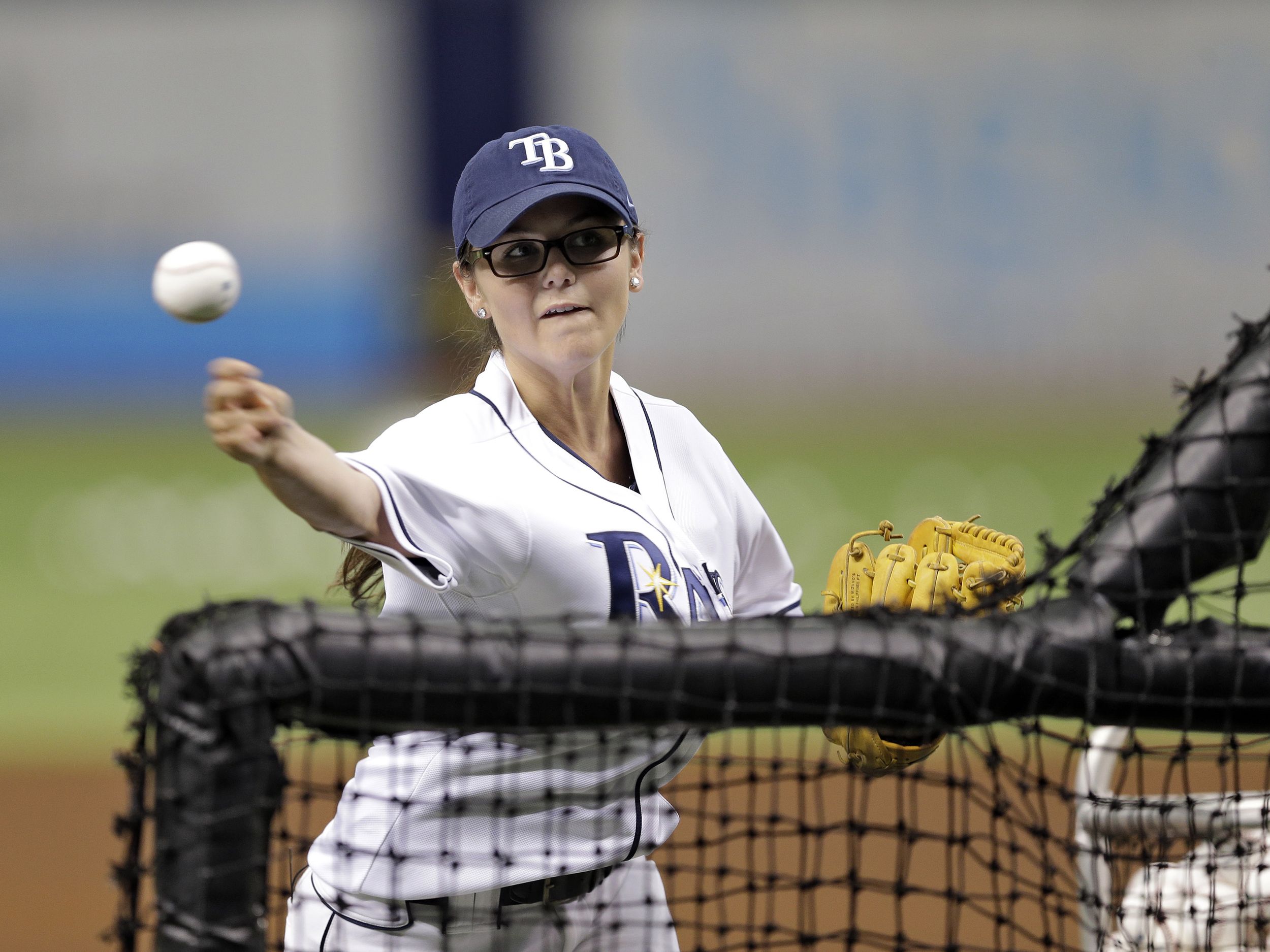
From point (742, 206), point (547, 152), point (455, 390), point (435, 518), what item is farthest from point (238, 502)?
point (435, 518)

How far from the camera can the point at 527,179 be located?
173cm

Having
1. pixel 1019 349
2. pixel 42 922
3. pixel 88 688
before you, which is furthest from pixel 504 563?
pixel 1019 349

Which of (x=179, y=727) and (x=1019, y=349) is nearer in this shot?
(x=179, y=727)

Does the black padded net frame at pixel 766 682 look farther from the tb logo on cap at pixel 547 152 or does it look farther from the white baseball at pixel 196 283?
the tb logo on cap at pixel 547 152

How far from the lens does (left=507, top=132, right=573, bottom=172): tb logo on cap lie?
174cm

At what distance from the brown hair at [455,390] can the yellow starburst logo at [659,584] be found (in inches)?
14.8

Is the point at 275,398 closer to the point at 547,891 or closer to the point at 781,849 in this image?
the point at 547,891

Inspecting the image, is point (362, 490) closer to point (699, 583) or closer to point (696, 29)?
point (699, 583)

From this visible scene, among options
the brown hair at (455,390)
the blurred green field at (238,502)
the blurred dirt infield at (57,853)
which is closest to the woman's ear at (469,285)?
the brown hair at (455,390)

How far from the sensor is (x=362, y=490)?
145 centimetres

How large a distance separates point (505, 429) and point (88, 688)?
5.79m

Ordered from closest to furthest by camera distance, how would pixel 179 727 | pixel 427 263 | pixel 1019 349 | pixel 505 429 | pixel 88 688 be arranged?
pixel 179 727, pixel 505 429, pixel 88 688, pixel 427 263, pixel 1019 349

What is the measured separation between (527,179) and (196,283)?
0.42 meters

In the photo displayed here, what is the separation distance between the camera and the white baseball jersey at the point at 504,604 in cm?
156
